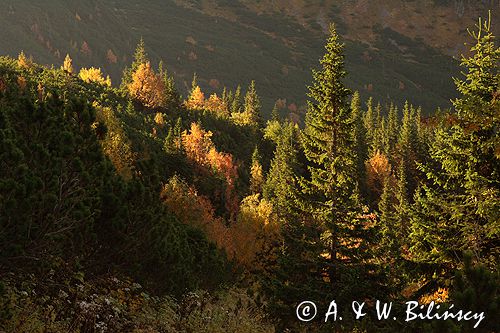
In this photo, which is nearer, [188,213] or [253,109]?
[188,213]

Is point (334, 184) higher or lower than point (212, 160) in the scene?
lower

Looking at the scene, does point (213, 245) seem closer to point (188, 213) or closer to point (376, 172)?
point (188, 213)

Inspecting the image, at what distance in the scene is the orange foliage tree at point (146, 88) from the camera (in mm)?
122131

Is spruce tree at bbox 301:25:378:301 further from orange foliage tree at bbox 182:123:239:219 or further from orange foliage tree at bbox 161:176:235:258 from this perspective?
orange foliage tree at bbox 182:123:239:219

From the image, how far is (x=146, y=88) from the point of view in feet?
407

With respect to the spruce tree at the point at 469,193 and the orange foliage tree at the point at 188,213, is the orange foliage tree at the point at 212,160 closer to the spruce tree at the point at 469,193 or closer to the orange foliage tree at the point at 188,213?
the orange foliage tree at the point at 188,213

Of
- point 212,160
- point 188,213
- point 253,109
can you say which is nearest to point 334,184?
point 188,213

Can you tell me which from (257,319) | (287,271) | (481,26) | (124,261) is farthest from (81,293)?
(481,26)

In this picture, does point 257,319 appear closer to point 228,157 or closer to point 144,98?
point 228,157

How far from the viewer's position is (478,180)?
13.8 metres

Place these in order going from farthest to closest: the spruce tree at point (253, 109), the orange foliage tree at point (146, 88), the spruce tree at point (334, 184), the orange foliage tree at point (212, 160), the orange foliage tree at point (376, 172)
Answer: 1. the spruce tree at point (253, 109)
2. the orange foliage tree at point (146, 88)
3. the orange foliage tree at point (376, 172)
4. the orange foliage tree at point (212, 160)
5. the spruce tree at point (334, 184)

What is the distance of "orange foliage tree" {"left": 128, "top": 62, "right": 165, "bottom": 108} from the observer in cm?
12213
